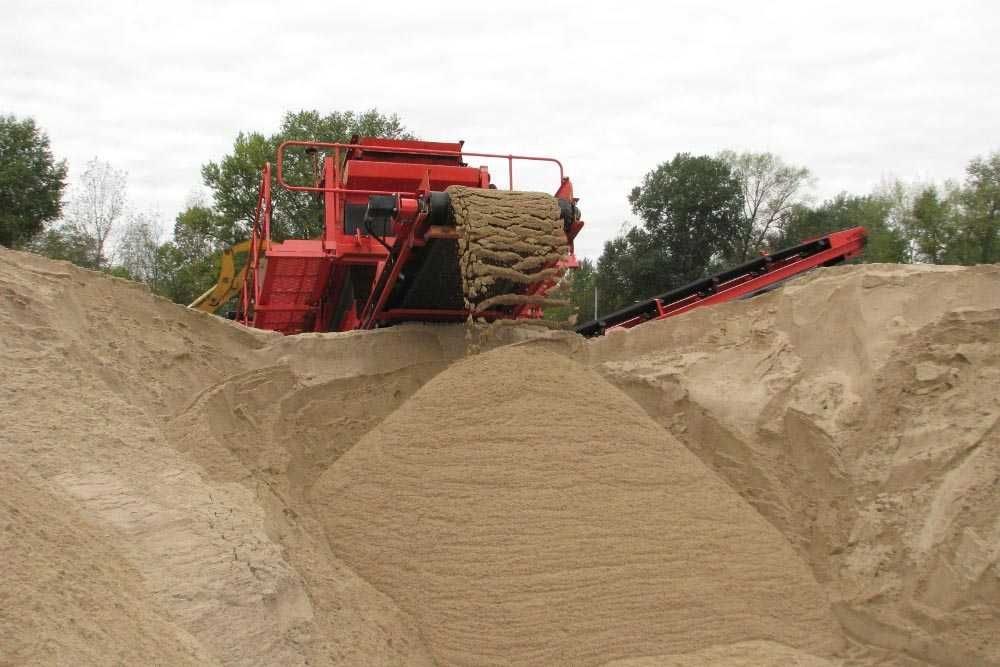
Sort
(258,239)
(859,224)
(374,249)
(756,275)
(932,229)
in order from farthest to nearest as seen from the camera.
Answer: (859,224)
(932,229)
(756,275)
(258,239)
(374,249)

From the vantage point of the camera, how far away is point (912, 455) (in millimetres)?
4508

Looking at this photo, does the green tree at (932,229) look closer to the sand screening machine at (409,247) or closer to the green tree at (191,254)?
the sand screening machine at (409,247)

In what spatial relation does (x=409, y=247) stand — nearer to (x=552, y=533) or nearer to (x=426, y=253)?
(x=426, y=253)

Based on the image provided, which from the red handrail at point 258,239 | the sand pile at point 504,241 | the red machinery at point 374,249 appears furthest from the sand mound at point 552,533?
the red handrail at point 258,239

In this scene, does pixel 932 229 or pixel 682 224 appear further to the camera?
pixel 682 224

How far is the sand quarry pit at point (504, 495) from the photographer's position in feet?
10.5

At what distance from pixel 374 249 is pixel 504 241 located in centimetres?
173

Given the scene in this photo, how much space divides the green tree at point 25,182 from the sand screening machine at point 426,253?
12.7m

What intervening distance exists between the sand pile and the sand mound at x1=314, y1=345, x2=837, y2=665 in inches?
22.2

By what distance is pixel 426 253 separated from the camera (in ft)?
18.2

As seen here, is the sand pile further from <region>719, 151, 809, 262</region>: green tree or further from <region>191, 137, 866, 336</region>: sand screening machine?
<region>719, 151, 809, 262</region>: green tree

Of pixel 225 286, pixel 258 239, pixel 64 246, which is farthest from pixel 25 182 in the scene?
pixel 258 239

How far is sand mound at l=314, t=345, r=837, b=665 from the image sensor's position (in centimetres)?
381

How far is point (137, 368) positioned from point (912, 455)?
427 cm
